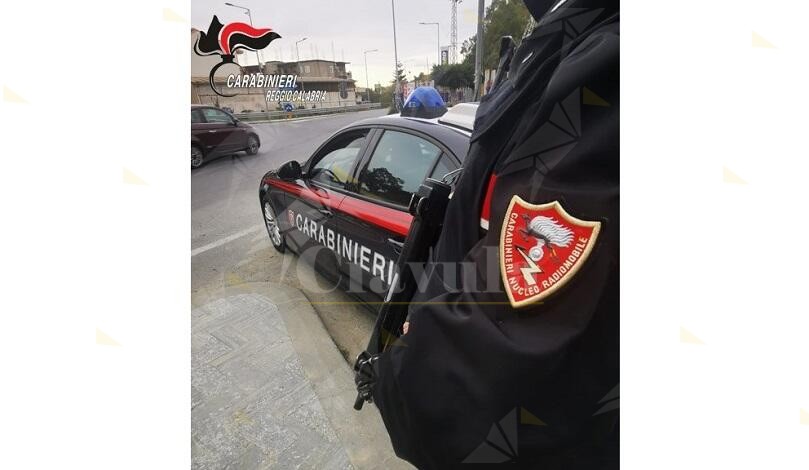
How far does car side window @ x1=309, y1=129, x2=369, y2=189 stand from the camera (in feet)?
8.48

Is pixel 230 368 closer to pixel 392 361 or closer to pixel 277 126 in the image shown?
pixel 392 361

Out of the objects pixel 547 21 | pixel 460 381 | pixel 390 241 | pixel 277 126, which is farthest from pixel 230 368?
pixel 277 126

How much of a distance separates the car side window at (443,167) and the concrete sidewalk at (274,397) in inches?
48.4

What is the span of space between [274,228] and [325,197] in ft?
4.05

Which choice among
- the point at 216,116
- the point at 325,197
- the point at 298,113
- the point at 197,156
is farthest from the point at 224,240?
the point at 298,113

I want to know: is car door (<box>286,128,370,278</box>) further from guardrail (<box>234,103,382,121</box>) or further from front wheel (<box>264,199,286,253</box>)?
guardrail (<box>234,103,382,121</box>)

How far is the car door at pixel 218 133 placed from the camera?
26.9ft

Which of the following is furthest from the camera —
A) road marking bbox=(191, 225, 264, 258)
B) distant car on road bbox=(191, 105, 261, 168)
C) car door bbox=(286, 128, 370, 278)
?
distant car on road bbox=(191, 105, 261, 168)

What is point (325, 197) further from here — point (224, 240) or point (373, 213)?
point (224, 240)

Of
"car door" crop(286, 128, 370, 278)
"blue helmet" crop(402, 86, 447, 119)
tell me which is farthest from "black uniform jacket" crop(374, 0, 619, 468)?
"car door" crop(286, 128, 370, 278)

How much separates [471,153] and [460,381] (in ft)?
Result: 1.49

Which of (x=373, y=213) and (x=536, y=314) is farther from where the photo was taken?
(x=373, y=213)

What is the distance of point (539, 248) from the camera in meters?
0.55

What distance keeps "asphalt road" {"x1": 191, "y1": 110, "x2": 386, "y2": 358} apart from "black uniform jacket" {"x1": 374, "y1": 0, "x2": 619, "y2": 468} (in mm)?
1770
